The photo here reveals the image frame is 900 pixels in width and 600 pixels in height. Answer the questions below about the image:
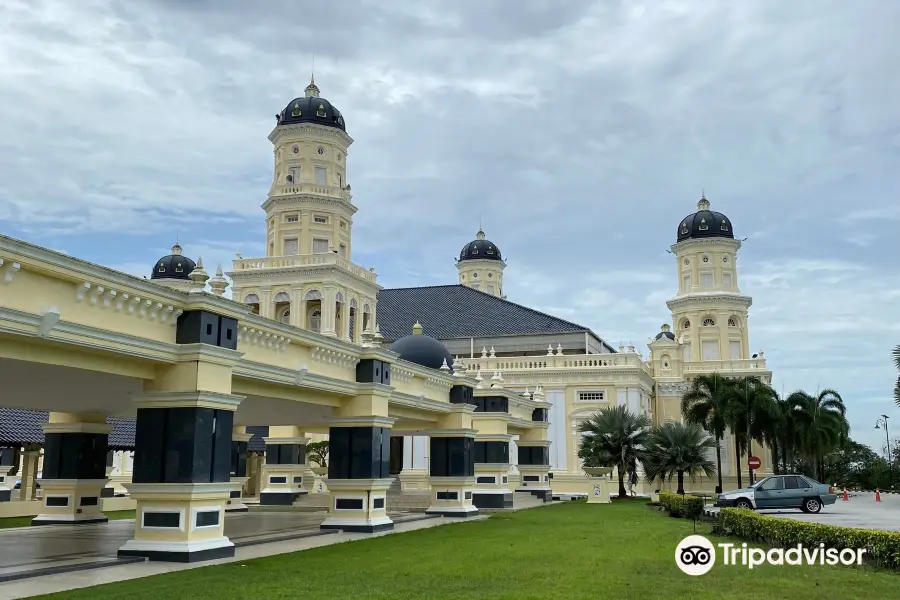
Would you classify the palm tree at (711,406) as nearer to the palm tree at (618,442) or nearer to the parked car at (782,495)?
the palm tree at (618,442)

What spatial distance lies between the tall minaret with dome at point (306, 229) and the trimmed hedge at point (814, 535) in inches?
1522

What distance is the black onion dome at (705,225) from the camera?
2744 inches

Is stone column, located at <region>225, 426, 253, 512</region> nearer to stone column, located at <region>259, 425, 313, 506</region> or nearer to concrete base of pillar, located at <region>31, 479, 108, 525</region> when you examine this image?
stone column, located at <region>259, 425, 313, 506</region>

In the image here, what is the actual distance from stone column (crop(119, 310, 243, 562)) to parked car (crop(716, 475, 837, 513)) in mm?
19760

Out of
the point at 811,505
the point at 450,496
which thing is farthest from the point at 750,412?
the point at 450,496

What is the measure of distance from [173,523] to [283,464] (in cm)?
2034

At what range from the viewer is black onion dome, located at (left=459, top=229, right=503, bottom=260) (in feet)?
295

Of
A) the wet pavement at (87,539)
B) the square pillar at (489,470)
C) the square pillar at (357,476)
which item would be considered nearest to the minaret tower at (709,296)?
the square pillar at (489,470)

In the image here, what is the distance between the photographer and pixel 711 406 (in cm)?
5412

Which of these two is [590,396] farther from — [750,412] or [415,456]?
[415,456]

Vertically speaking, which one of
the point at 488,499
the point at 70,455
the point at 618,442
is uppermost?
the point at 618,442

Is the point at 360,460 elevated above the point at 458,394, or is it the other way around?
the point at 458,394

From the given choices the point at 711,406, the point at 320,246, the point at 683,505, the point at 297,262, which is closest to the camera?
the point at 683,505

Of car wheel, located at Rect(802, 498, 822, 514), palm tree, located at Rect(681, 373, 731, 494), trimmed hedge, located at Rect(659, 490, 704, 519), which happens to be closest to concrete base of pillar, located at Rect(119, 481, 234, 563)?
trimmed hedge, located at Rect(659, 490, 704, 519)
